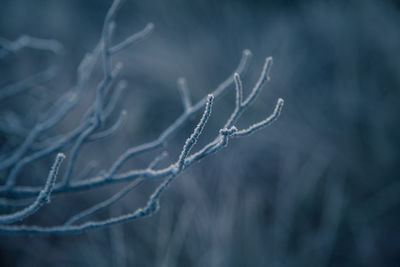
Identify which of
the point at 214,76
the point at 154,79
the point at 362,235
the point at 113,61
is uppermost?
the point at 113,61

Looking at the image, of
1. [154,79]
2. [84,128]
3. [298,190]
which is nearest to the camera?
[84,128]

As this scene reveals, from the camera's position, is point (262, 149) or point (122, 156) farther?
point (262, 149)

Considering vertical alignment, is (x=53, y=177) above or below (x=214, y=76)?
below

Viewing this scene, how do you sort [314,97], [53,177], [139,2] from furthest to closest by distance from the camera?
[139,2] → [314,97] → [53,177]

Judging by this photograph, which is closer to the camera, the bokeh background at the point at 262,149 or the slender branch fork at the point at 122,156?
the slender branch fork at the point at 122,156

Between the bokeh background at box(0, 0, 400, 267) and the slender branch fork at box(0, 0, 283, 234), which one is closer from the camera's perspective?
the slender branch fork at box(0, 0, 283, 234)

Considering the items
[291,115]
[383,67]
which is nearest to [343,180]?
[291,115]

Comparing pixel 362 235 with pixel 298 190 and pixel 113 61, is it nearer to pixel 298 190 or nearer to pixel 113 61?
pixel 298 190

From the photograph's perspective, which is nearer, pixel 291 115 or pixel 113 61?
pixel 291 115
